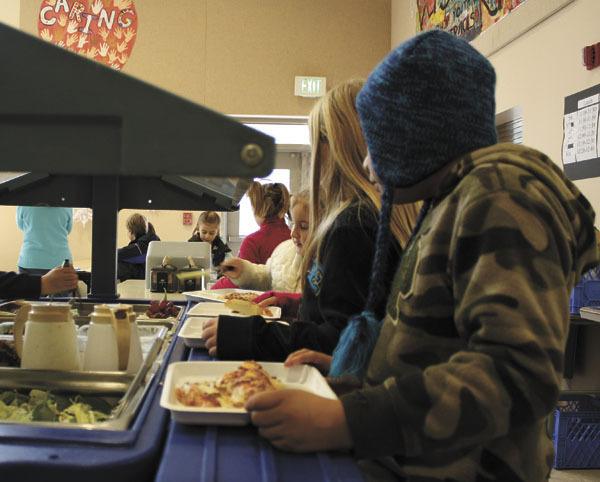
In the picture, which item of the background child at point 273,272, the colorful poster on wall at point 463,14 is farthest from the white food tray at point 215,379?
the colorful poster on wall at point 463,14

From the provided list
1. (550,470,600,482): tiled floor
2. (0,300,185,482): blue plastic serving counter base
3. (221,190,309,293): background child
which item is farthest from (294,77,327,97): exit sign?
(0,300,185,482): blue plastic serving counter base

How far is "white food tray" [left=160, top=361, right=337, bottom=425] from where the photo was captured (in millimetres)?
869

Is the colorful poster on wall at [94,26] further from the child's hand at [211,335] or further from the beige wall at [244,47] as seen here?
the child's hand at [211,335]

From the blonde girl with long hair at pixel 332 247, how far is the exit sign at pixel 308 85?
459 cm

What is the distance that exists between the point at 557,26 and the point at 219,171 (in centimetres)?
329

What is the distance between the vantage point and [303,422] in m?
0.79

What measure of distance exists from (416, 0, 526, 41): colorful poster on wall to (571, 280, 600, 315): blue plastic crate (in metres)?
1.82

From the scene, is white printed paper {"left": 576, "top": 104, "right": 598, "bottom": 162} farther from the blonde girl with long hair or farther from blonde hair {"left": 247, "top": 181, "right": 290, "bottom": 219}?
the blonde girl with long hair

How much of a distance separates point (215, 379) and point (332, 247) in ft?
1.22

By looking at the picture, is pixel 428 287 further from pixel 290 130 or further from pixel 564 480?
pixel 290 130

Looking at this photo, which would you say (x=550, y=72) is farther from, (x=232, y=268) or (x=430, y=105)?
(x=430, y=105)

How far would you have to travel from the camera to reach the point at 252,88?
234 inches

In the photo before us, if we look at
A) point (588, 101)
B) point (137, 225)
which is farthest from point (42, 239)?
point (588, 101)

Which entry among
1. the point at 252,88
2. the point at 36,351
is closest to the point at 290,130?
the point at 252,88
